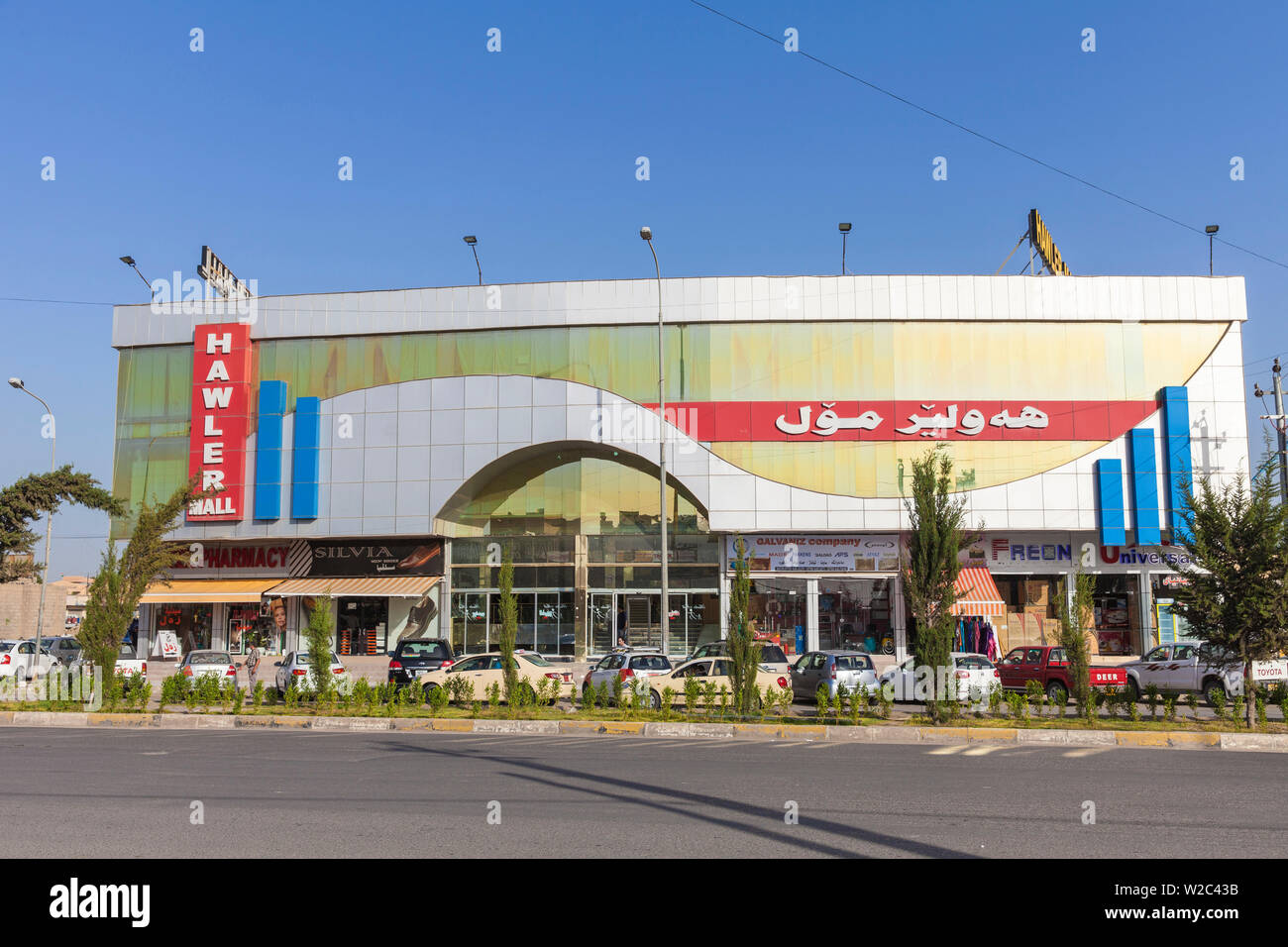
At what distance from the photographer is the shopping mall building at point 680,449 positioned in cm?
3516

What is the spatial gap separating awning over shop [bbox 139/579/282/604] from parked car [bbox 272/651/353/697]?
12.6 meters

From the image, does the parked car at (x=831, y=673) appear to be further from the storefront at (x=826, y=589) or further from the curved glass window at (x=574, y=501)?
the curved glass window at (x=574, y=501)

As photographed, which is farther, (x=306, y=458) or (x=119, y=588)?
(x=306, y=458)

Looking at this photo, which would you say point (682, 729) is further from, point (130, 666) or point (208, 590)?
point (208, 590)

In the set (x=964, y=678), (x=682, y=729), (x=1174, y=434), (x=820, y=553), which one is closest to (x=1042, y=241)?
(x=1174, y=434)

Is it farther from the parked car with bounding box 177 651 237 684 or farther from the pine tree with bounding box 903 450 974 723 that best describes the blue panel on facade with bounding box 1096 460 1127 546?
the parked car with bounding box 177 651 237 684

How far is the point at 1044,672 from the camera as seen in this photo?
78.3ft

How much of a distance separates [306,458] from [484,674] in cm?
1925

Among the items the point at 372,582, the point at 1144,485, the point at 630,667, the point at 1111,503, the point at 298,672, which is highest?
the point at 1144,485

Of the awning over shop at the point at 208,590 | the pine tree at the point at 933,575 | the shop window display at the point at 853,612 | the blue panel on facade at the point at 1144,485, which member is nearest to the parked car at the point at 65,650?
the awning over shop at the point at 208,590

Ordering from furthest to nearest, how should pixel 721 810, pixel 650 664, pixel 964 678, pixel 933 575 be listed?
pixel 650 664 < pixel 964 678 < pixel 933 575 < pixel 721 810

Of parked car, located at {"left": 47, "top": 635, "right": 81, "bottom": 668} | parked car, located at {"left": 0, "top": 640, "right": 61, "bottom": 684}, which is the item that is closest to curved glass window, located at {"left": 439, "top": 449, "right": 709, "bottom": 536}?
parked car, located at {"left": 47, "top": 635, "right": 81, "bottom": 668}

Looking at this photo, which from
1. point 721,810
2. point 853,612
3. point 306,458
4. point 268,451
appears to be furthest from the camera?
point 268,451

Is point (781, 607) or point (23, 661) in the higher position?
point (781, 607)
